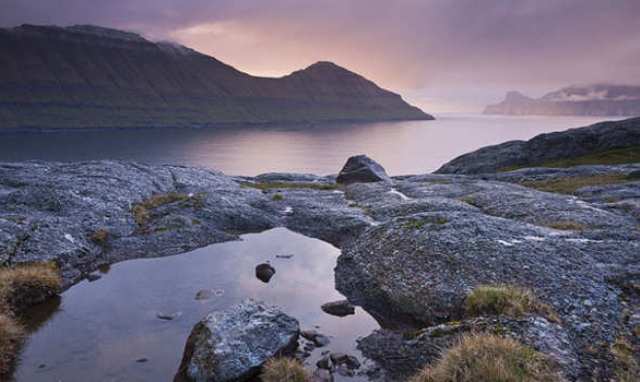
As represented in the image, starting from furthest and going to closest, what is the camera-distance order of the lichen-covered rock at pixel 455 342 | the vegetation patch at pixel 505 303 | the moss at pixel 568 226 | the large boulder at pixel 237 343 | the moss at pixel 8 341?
the moss at pixel 568 226
the vegetation patch at pixel 505 303
the moss at pixel 8 341
the large boulder at pixel 237 343
the lichen-covered rock at pixel 455 342

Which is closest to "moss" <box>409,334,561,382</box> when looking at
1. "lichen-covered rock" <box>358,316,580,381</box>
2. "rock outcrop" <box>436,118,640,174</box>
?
"lichen-covered rock" <box>358,316,580,381</box>

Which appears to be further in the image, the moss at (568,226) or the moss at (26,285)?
the moss at (568,226)

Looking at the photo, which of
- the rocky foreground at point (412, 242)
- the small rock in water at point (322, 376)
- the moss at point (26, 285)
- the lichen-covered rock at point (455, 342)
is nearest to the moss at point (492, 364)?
the lichen-covered rock at point (455, 342)

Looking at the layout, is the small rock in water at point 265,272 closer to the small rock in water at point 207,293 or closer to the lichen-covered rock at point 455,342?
the small rock in water at point 207,293

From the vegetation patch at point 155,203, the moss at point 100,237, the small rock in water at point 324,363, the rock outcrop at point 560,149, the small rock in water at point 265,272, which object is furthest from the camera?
the rock outcrop at point 560,149

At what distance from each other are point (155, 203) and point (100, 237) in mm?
12094

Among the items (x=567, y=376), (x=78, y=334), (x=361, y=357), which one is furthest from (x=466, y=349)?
(x=78, y=334)

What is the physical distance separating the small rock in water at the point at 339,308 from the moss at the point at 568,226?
19.4 m

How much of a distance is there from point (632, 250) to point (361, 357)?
18.8 meters

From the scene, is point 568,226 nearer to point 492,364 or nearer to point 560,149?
point 492,364

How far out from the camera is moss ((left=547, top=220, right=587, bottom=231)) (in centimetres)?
3178

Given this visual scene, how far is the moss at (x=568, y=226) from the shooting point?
31.8m

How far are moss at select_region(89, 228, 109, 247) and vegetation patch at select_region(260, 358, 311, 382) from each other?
2343 centimetres

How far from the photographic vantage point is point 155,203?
4556 centimetres
